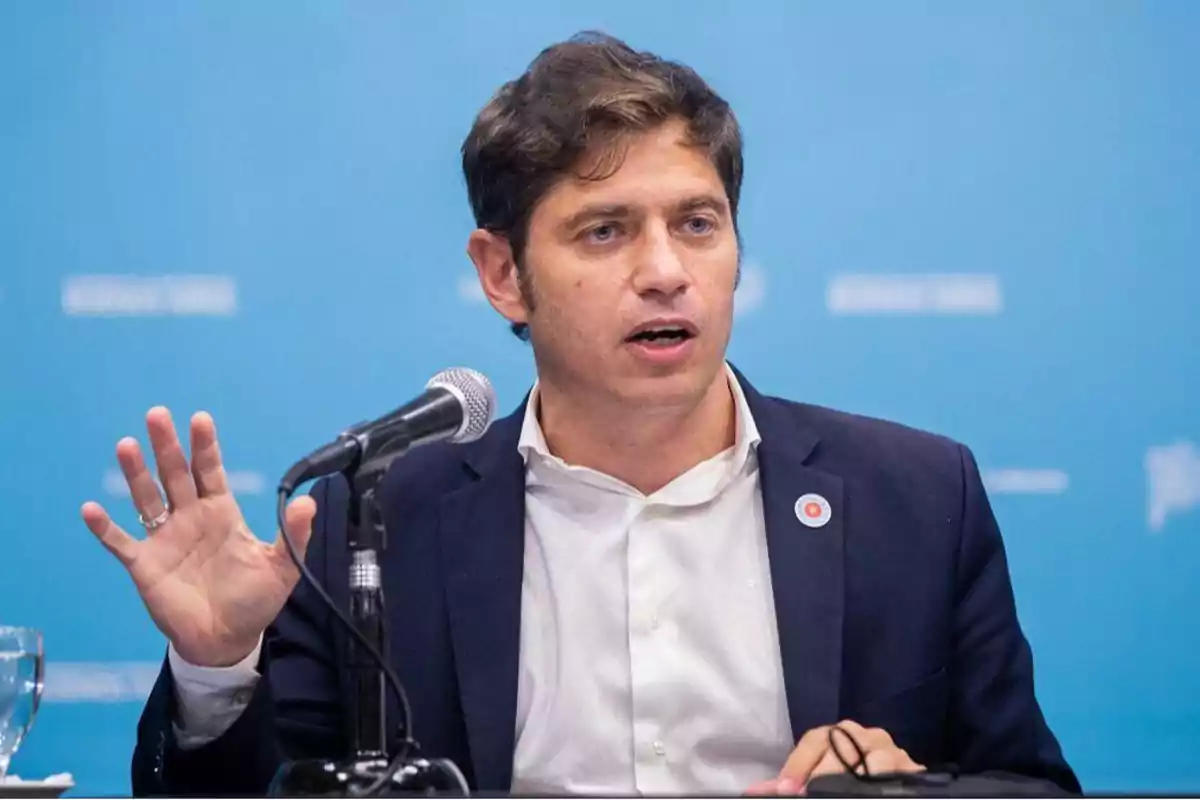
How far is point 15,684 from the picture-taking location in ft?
6.47

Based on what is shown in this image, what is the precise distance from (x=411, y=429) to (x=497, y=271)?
1.03m

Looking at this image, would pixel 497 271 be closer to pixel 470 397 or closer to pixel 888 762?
pixel 470 397

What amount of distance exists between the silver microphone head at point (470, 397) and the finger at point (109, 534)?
18.3 inches

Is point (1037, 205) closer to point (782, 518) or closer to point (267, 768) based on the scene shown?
point (782, 518)

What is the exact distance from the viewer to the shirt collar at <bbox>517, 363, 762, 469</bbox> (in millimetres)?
2588

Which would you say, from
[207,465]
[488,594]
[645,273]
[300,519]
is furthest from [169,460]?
[645,273]

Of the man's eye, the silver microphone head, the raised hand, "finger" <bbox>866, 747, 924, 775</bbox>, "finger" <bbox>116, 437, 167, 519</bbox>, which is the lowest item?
"finger" <bbox>866, 747, 924, 775</bbox>

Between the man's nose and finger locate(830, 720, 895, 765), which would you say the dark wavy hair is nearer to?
the man's nose

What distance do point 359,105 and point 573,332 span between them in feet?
3.05

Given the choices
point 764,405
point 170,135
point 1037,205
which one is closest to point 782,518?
point 764,405

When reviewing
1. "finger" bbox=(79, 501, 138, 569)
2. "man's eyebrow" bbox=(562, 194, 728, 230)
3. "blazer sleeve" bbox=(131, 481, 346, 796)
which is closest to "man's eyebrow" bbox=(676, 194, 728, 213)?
"man's eyebrow" bbox=(562, 194, 728, 230)

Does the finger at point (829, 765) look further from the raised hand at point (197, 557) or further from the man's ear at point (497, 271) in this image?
the man's ear at point (497, 271)

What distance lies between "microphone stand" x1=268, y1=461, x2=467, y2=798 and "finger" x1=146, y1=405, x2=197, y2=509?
1.24 ft

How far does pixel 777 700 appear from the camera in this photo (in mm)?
2422
